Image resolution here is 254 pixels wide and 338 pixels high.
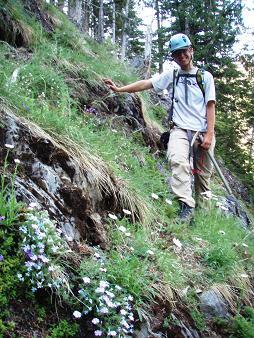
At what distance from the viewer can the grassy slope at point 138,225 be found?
3410 mm

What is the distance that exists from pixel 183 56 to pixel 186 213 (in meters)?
2.07

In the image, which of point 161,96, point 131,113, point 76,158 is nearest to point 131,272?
point 76,158

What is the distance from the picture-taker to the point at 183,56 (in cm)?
516

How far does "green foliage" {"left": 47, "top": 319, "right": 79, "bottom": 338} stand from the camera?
2.33 m

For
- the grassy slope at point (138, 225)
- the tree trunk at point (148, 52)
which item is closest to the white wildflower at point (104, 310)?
the grassy slope at point (138, 225)

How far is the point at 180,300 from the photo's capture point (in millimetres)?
3477

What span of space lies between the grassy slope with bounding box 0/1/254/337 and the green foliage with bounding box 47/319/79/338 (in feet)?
1.40

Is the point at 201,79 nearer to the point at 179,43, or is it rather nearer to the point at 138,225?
the point at 179,43

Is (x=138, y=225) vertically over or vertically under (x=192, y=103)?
under

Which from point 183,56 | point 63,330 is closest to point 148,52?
point 183,56

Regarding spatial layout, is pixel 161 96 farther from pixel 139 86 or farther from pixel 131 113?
pixel 139 86

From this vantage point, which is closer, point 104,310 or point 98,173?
point 104,310

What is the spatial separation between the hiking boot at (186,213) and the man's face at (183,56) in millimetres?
1893

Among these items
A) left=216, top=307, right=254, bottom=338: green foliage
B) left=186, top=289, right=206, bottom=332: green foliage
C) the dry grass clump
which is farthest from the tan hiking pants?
left=216, top=307, right=254, bottom=338: green foliage
